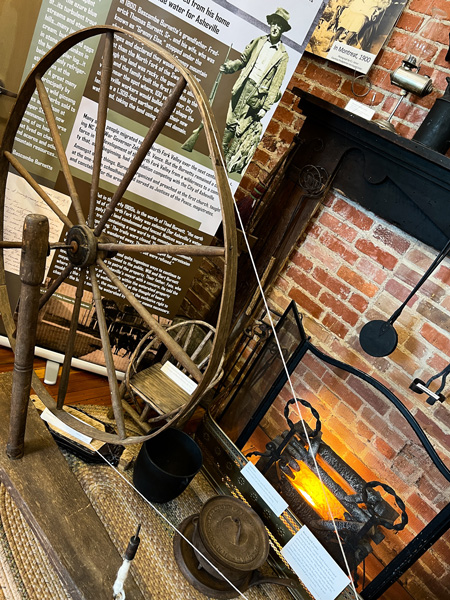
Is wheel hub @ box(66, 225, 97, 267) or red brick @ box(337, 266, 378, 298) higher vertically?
red brick @ box(337, 266, 378, 298)

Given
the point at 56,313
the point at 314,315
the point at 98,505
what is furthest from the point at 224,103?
the point at 98,505

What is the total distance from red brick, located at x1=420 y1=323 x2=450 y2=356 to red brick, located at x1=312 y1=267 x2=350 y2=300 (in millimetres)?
357

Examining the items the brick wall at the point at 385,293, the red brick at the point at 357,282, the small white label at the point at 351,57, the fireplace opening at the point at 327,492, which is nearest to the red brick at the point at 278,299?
the brick wall at the point at 385,293

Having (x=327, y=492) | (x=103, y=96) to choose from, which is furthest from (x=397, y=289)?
(x=103, y=96)

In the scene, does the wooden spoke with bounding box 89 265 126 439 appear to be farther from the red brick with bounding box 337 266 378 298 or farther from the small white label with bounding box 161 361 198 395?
the red brick with bounding box 337 266 378 298

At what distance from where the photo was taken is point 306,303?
2096 mm

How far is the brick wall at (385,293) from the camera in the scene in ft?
5.25

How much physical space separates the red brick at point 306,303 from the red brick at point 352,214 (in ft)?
1.31

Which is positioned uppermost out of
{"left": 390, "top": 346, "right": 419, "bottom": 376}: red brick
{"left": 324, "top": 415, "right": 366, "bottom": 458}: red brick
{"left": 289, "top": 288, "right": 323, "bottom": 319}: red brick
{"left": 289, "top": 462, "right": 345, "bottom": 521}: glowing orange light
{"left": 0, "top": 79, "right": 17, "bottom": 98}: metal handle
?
{"left": 0, "top": 79, "right": 17, "bottom": 98}: metal handle

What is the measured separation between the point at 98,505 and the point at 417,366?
1.29 m

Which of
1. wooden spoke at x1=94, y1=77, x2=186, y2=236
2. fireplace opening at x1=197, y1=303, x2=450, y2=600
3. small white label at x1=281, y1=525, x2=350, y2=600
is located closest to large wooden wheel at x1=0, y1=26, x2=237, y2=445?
wooden spoke at x1=94, y1=77, x2=186, y2=236

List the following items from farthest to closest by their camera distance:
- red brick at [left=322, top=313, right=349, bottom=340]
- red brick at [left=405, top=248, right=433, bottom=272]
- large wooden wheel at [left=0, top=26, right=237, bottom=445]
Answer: red brick at [left=322, top=313, right=349, bottom=340] → red brick at [left=405, top=248, right=433, bottom=272] → large wooden wheel at [left=0, top=26, right=237, bottom=445]

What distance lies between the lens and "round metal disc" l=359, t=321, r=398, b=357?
1655mm

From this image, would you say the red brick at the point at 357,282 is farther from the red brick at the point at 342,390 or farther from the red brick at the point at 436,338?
the red brick at the point at 342,390
